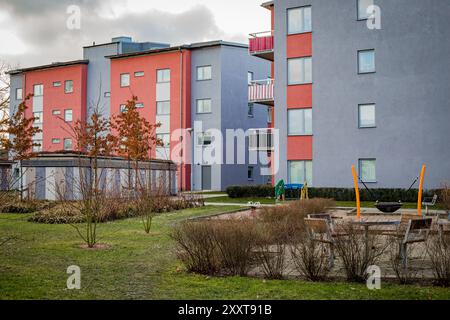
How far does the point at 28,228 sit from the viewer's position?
16391 millimetres

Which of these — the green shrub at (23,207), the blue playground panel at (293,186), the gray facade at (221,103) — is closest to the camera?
the green shrub at (23,207)

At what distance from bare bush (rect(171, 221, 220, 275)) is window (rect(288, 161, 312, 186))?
24713 millimetres

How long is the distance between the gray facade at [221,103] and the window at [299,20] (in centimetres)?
1296

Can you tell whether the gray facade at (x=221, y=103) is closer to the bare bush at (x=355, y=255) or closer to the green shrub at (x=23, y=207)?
the green shrub at (x=23, y=207)

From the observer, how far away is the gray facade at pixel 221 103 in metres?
46.6

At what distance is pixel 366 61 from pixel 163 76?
21.9 meters

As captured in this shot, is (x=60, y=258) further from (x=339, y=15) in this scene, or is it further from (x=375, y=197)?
(x=339, y=15)

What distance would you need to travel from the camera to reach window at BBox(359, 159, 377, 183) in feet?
103

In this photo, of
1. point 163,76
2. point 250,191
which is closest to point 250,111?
point 163,76

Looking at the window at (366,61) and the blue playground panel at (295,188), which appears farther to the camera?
the window at (366,61)

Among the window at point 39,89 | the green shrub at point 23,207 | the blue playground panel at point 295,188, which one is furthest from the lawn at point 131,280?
the window at point 39,89

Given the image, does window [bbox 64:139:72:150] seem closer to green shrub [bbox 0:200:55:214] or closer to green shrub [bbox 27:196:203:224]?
green shrub [bbox 27:196:203:224]
